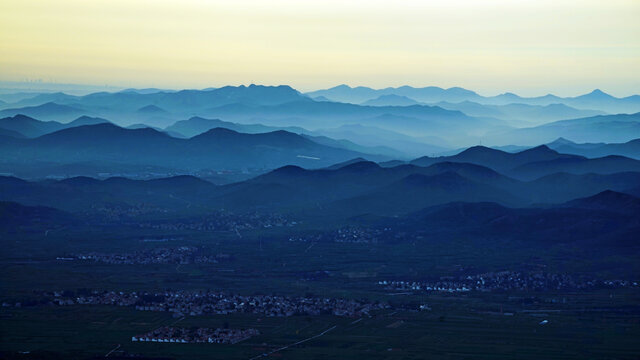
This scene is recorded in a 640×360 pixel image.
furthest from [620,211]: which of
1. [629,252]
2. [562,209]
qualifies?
[629,252]

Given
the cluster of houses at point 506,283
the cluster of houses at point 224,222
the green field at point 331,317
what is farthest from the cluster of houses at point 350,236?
the cluster of houses at point 506,283

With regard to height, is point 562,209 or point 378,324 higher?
point 562,209

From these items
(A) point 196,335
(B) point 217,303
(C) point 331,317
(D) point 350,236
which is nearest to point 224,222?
Result: (D) point 350,236

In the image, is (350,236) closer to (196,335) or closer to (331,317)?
(331,317)

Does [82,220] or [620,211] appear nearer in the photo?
[620,211]

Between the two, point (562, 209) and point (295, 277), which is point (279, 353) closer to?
point (295, 277)
